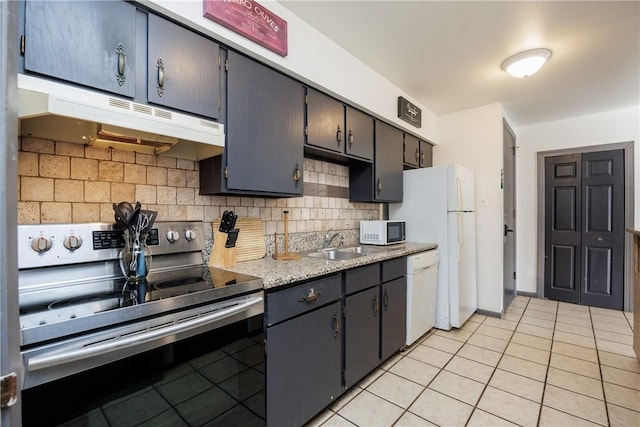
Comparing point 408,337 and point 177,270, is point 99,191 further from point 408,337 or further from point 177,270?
point 408,337

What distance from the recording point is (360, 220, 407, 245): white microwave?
288cm

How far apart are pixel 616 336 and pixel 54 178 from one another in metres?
4.66

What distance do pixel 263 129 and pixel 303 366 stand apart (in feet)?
4.51

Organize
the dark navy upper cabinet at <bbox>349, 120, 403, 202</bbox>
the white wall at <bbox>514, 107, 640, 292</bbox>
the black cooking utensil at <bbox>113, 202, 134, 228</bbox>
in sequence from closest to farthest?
the black cooking utensil at <bbox>113, 202, 134, 228</bbox>
the dark navy upper cabinet at <bbox>349, 120, 403, 202</bbox>
the white wall at <bbox>514, 107, 640, 292</bbox>

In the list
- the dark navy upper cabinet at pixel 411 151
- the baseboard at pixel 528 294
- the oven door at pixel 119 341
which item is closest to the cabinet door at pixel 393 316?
the oven door at pixel 119 341

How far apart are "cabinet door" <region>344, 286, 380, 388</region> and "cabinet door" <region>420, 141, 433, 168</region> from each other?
209 cm

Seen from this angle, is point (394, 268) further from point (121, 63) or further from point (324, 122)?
point (121, 63)

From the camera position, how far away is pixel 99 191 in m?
1.43

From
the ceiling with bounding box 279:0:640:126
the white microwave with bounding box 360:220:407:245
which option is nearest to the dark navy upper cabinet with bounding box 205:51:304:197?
the ceiling with bounding box 279:0:640:126

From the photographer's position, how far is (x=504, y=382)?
7.02 feet

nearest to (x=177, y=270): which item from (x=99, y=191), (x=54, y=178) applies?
(x=99, y=191)

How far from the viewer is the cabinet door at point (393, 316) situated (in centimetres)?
229

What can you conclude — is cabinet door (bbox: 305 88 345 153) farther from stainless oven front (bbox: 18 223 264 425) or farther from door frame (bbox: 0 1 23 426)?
door frame (bbox: 0 1 23 426)

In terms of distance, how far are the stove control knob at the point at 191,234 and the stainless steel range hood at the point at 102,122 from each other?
45 cm
